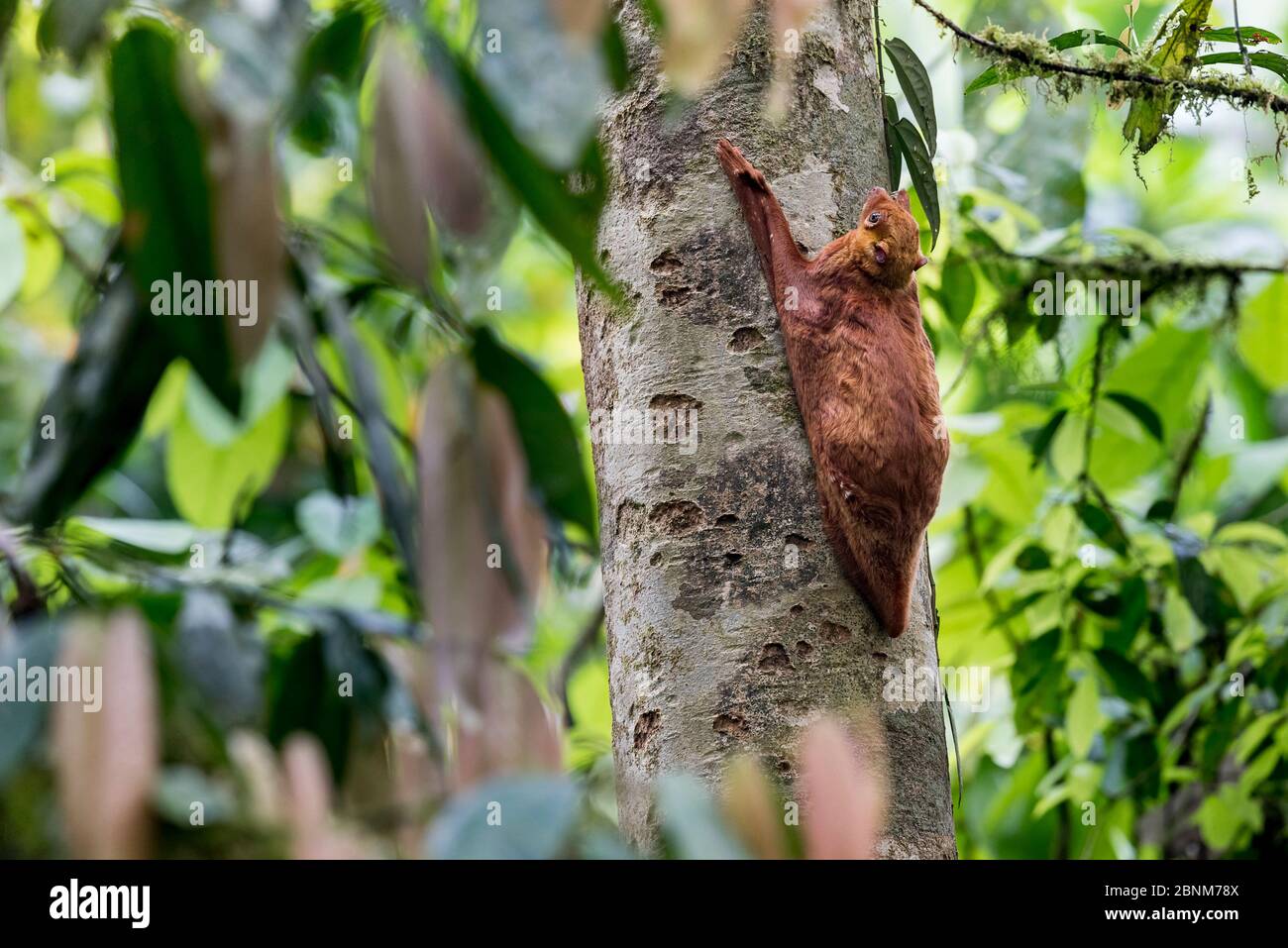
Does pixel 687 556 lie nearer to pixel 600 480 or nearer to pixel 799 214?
pixel 600 480

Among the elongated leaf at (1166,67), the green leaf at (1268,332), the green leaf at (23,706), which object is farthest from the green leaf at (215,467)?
the green leaf at (1268,332)

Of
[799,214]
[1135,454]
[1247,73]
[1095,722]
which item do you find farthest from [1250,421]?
[799,214]

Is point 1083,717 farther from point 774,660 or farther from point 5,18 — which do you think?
point 5,18

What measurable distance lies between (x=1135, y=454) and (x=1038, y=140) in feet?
2.77

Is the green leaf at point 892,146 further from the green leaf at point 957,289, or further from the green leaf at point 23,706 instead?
the green leaf at point 23,706

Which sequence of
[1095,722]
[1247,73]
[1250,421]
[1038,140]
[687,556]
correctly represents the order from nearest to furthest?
1. [687,556]
2. [1247,73]
3. [1095,722]
4. [1038,140]
5. [1250,421]

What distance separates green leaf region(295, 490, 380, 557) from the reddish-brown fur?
585 mm

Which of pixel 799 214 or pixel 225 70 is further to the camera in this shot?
pixel 799 214

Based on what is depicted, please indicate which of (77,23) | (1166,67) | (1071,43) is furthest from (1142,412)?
(77,23)

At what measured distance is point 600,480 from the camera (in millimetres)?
1384

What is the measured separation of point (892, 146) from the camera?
1.64 meters

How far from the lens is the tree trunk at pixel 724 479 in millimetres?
1219

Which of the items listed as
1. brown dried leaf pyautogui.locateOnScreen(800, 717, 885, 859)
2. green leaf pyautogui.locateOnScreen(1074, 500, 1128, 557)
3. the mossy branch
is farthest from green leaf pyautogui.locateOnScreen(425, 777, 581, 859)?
green leaf pyautogui.locateOnScreen(1074, 500, 1128, 557)

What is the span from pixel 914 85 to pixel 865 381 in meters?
0.64
